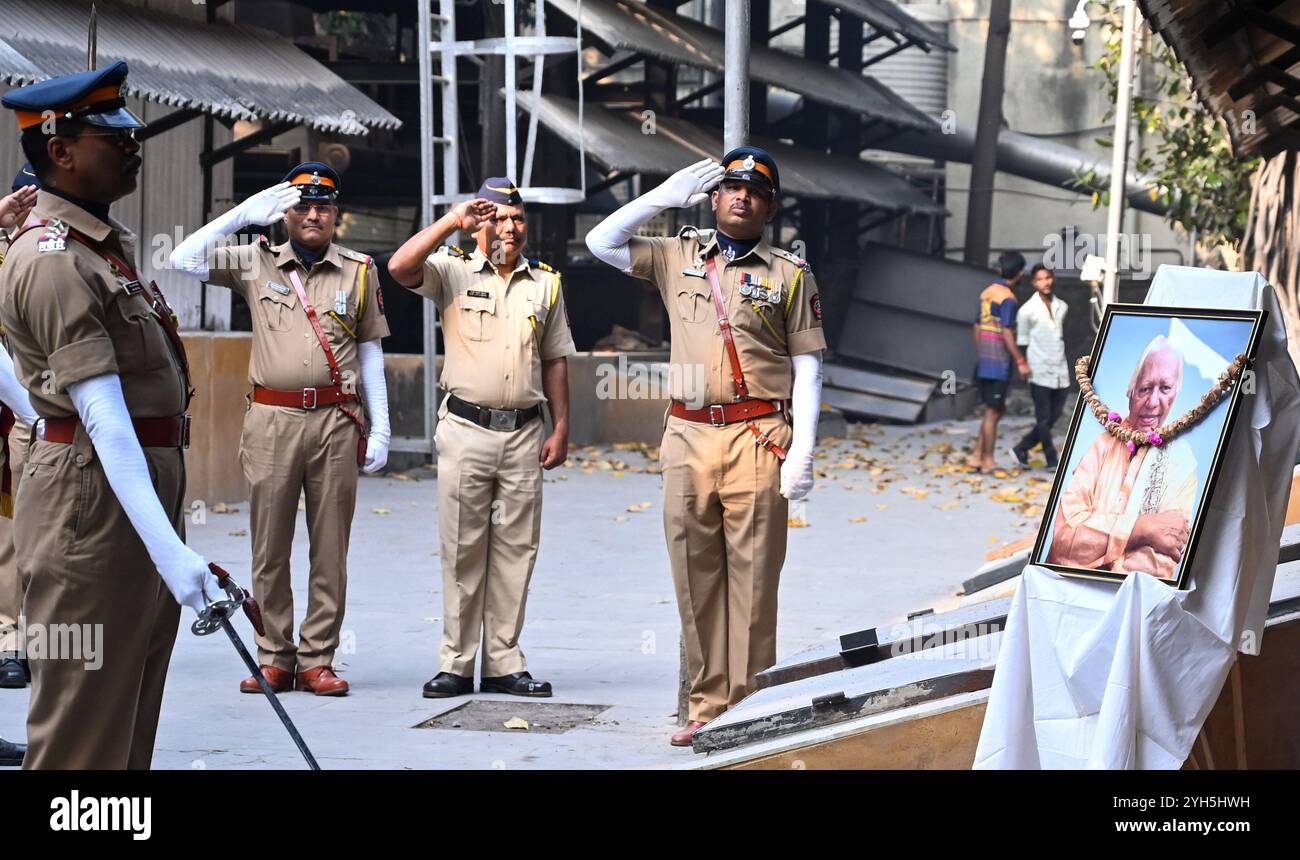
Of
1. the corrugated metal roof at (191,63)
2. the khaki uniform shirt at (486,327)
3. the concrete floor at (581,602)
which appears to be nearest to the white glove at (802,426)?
the concrete floor at (581,602)

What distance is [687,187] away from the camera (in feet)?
20.2

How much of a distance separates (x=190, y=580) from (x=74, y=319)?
69 cm

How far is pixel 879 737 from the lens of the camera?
4.67m

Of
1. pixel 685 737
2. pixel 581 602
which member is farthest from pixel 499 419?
pixel 581 602

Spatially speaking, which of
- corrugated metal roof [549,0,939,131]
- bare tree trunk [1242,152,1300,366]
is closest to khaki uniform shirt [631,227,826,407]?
bare tree trunk [1242,152,1300,366]

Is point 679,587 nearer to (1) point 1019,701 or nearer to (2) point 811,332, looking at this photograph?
(2) point 811,332

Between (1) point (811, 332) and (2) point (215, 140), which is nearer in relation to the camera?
(1) point (811, 332)

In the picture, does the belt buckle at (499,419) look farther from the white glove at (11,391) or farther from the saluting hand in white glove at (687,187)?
the white glove at (11,391)

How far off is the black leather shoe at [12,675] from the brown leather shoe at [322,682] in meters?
1.17

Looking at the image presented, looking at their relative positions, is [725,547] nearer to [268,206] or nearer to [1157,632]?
[268,206]

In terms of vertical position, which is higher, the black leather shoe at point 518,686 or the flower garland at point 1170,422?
the flower garland at point 1170,422

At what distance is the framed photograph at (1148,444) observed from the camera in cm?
426
